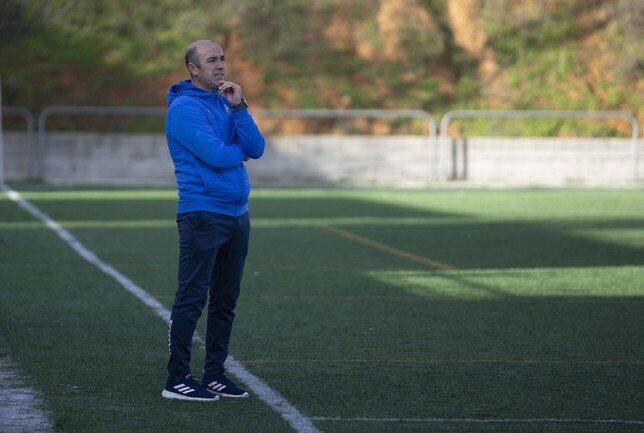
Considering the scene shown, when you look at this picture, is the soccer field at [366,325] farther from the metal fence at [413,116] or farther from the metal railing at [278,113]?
the metal fence at [413,116]

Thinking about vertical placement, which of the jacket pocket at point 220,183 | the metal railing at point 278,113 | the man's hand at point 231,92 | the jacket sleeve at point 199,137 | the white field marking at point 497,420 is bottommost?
the white field marking at point 497,420

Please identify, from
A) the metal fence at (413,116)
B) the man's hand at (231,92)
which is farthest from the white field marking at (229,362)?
the metal fence at (413,116)

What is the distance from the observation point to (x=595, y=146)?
3197 cm

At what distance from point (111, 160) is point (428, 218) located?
13698 millimetres

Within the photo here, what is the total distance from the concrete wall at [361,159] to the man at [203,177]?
81.3 feet

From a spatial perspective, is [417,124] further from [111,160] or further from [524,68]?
[111,160]

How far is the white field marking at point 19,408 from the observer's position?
19.3ft

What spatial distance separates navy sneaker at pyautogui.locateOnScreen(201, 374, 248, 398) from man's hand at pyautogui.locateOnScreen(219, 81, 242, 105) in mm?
1514

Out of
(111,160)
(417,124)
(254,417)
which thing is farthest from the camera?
(417,124)

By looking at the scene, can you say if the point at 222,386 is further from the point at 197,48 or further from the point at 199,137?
the point at 197,48

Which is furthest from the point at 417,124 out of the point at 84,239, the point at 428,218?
the point at 84,239

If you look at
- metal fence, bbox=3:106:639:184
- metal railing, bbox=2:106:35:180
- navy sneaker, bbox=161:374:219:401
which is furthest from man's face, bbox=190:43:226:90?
metal railing, bbox=2:106:35:180

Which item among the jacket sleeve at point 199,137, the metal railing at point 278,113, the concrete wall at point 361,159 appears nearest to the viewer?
the jacket sleeve at point 199,137

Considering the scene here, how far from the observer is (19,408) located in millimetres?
6293
